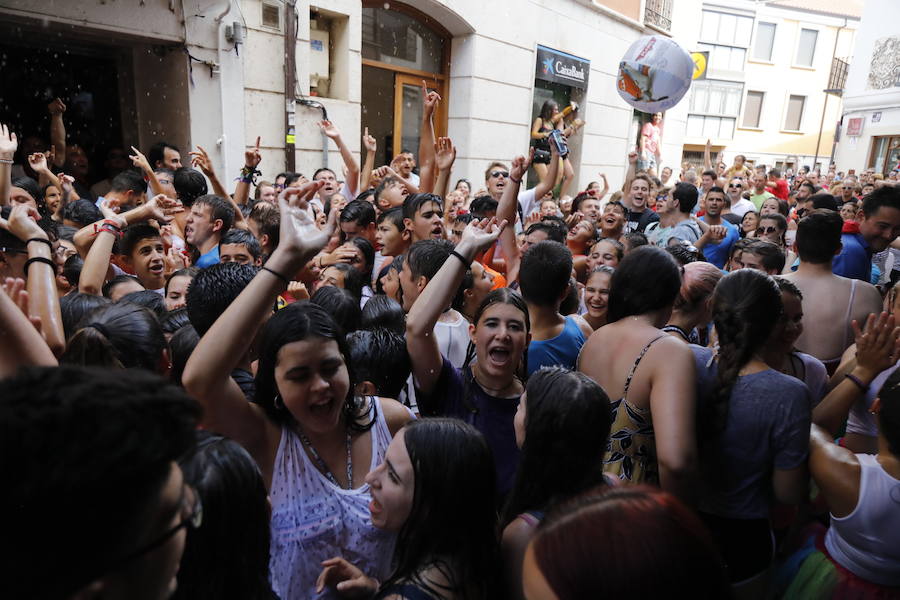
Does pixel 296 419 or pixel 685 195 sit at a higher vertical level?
pixel 685 195

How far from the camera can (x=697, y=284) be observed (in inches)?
102

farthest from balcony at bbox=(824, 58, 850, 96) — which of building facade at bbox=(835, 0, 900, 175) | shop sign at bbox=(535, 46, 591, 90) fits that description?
shop sign at bbox=(535, 46, 591, 90)

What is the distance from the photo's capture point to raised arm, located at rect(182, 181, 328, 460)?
4.79 ft

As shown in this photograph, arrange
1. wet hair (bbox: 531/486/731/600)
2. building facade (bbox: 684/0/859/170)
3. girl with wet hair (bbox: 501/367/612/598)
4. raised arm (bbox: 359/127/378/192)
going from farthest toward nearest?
1. building facade (bbox: 684/0/859/170)
2. raised arm (bbox: 359/127/378/192)
3. girl with wet hair (bbox: 501/367/612/598)
4. wet hair (bbox: 531/486/731/600)

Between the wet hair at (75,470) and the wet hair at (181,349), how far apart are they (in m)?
1.26

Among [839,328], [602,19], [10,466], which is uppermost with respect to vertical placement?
[602,19]

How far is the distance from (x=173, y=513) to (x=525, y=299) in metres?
1.90

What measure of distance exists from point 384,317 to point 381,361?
0.42 metres

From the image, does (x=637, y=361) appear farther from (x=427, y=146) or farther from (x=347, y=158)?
(x=347, y=158)

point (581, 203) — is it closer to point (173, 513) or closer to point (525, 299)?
point (525, 299)

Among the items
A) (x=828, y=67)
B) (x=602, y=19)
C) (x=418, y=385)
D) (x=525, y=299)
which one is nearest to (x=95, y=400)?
(x=418, y=385)

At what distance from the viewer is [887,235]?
3.87 meters

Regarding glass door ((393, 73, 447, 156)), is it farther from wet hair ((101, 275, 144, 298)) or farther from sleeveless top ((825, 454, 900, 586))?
sleeveless top ((825, 454, 900, 586))

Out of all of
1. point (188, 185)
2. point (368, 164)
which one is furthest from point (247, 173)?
point (368, 164)
